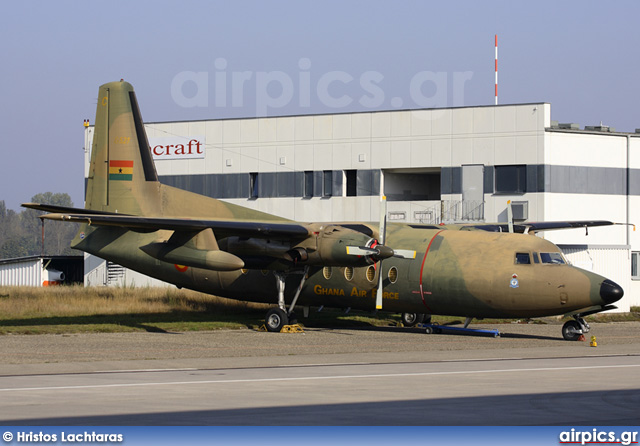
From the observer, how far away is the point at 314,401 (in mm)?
11695

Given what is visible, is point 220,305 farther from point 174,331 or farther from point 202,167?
point 202,167

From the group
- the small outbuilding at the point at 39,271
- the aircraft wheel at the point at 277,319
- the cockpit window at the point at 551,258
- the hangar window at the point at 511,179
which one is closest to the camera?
the cockpit window at the point at 551,258

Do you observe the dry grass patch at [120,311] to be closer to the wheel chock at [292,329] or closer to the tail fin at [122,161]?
the wheel chock at [292,329]

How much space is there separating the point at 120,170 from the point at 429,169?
1931cm

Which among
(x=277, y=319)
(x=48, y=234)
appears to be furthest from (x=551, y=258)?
(x=48, y=234)

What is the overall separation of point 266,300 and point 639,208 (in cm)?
2316

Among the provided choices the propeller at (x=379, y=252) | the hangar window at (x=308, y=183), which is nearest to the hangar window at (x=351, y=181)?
the hangar window at (x=308, y=183)

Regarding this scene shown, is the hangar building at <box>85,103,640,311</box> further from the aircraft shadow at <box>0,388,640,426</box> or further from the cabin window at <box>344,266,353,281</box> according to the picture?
the aircraft shadow at <box>0,388,640,426</box>

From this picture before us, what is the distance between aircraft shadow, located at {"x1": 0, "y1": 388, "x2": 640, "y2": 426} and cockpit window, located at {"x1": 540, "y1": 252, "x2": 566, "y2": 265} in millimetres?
11024

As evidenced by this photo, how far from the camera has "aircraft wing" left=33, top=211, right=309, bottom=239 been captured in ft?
73.9

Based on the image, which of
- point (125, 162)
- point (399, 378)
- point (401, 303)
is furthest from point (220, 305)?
point (399, 378)

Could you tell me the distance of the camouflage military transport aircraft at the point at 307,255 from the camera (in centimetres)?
2264

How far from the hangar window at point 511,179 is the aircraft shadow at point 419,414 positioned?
28684 millimetres

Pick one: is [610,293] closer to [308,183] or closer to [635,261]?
[635,261]
